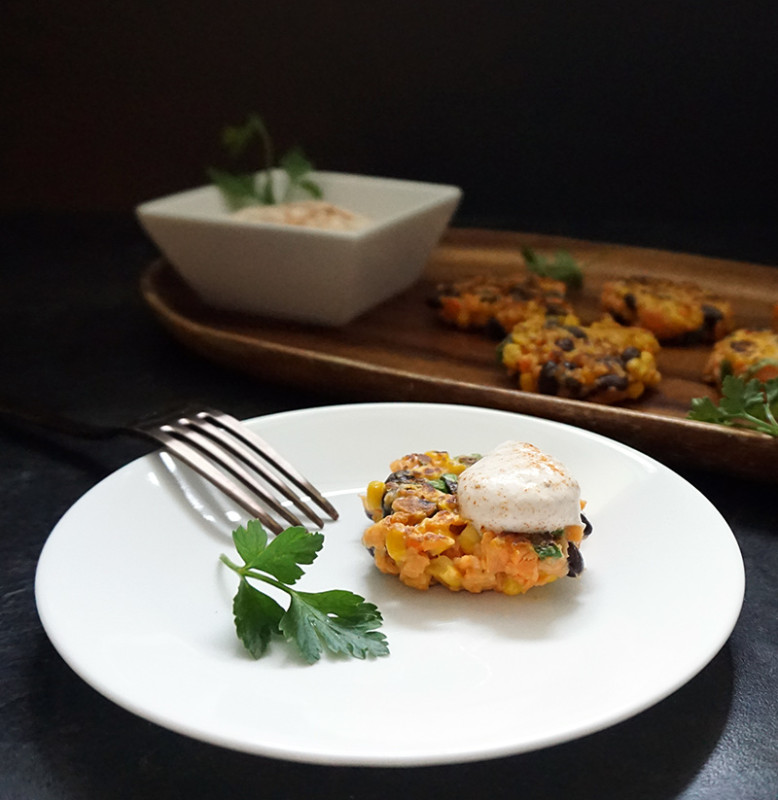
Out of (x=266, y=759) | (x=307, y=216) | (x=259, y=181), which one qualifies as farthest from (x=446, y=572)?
(x=259, y=181)

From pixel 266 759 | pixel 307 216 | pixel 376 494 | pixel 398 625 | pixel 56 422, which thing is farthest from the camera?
pixel 307 216

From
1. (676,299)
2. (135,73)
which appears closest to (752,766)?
(676,299)

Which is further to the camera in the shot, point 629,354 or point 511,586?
point 629,354

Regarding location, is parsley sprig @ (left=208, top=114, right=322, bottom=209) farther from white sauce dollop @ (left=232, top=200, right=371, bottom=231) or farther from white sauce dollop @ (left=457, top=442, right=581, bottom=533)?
white sauce dollop @ (left=457, top=442, right=581, bottom=533)

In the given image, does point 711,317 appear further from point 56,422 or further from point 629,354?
point 56,422

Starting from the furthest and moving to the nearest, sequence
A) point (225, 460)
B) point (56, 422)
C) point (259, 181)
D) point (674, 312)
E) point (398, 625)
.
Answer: point (259, 181), point (674, 312), point (56, 422), point (225, 460), point (398, 625)

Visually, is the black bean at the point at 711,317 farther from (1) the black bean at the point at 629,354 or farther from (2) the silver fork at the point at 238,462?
(2) the silver fork at the point at 238,462

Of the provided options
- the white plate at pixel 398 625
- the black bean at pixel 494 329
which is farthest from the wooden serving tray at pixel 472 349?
the white plate at pixel 398 625

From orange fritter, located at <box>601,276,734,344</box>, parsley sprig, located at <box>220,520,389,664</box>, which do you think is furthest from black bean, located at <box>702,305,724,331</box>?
parsley sprig, located at <box>220,520,389,664</box>
